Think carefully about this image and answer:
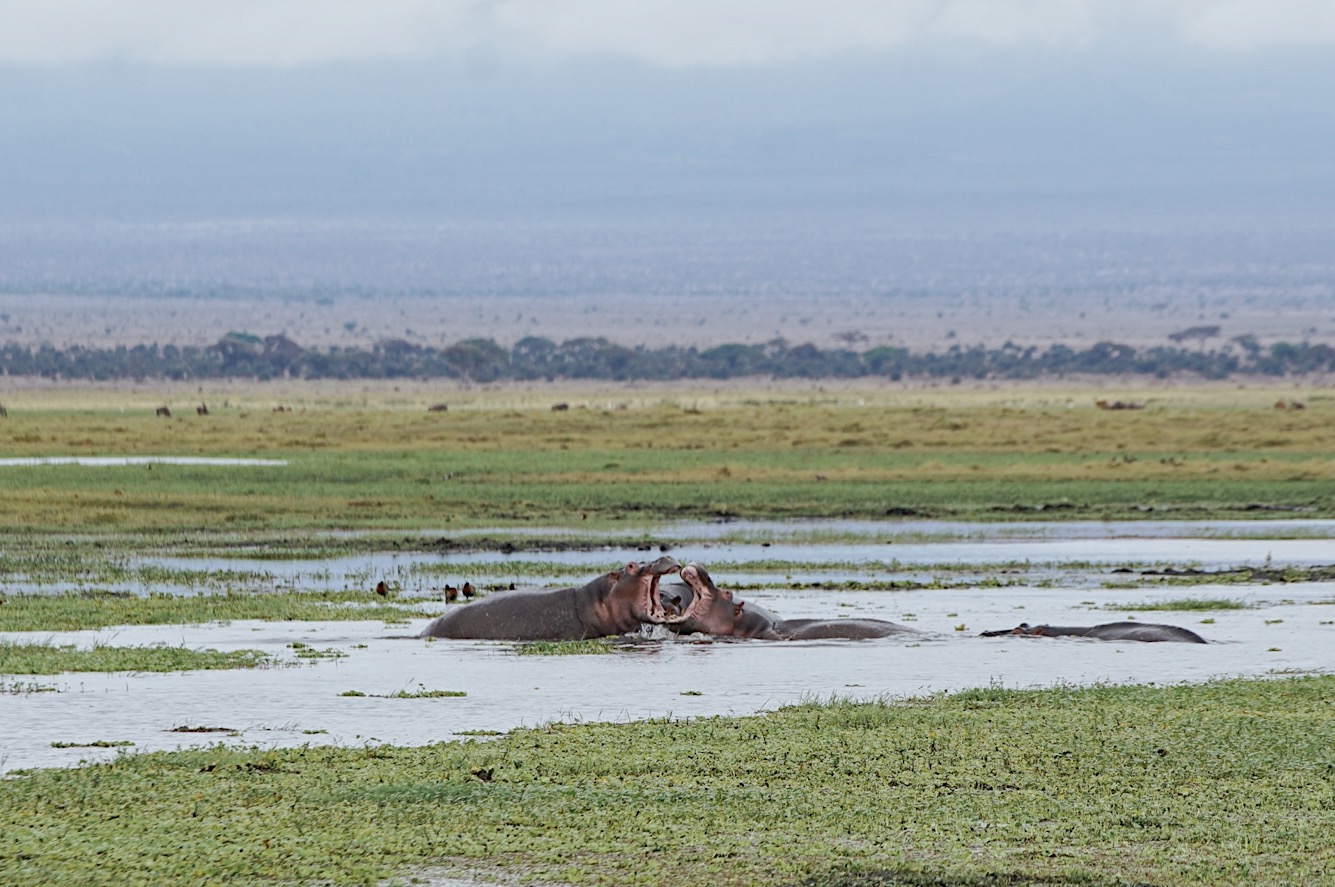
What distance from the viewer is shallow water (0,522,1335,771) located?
42.9ft

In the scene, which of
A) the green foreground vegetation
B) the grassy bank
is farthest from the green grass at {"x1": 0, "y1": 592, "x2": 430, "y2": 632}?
the grassy bank

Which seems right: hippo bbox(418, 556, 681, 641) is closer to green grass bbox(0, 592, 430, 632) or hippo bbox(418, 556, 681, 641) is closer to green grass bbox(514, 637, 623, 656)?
green grass bbox(514, 637, 623, 656)

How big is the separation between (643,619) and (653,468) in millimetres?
23209

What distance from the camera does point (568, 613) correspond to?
714 inches

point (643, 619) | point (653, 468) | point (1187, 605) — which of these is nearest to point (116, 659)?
point (643, 619)

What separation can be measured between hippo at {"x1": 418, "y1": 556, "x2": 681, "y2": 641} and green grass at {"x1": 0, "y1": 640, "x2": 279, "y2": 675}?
7.05ft

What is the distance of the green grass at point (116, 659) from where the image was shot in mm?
15391

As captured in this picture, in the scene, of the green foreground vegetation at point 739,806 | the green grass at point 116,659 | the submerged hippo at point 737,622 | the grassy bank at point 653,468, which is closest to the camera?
the green foreground vegetation at point 739,806

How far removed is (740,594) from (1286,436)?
98.6 ft

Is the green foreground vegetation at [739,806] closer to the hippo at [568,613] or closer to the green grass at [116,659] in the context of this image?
the green grass at [116,659]

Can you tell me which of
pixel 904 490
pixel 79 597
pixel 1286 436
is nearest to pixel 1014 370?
pixel 1286 436

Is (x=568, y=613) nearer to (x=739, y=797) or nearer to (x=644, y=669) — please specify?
(x=644, y=669)

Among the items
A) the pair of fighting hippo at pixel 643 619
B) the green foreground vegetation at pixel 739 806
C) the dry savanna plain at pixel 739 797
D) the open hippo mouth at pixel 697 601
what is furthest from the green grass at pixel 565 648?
the green foreground vegetation at pixel 739 806

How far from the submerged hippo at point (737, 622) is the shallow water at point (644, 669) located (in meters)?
0.19
